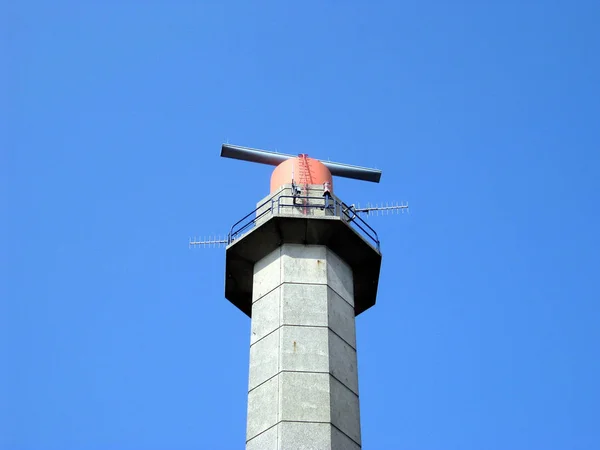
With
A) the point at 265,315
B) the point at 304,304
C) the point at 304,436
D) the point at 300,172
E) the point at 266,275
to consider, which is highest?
the point at 300,172

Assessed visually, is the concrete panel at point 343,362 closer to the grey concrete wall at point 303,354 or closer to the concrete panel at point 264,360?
the grey concrete wall at point 303,354

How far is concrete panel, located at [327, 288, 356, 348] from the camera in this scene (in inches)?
1384

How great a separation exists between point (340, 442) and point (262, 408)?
277 centimetres

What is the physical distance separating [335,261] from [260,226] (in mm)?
3017

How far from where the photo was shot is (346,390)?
111 feet

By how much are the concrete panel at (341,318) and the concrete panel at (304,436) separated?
4.15m

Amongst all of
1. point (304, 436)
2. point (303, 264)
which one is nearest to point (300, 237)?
point (303, 264)

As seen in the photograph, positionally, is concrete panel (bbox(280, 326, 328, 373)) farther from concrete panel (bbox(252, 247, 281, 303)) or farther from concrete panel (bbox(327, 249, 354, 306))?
concrete panel (bbox(327, 249, 354, 306))

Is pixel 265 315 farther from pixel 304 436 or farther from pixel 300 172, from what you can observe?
pixel 300 172

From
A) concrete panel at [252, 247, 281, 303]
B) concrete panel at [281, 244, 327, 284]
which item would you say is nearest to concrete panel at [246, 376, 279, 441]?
concrete panel at [252, 247, 281, 303]

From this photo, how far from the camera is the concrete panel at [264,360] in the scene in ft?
110

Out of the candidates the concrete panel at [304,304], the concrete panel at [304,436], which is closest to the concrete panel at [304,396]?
the concrete panel at [304,436]

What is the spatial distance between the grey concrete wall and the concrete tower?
0.03 metres

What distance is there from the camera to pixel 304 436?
3156 cm
